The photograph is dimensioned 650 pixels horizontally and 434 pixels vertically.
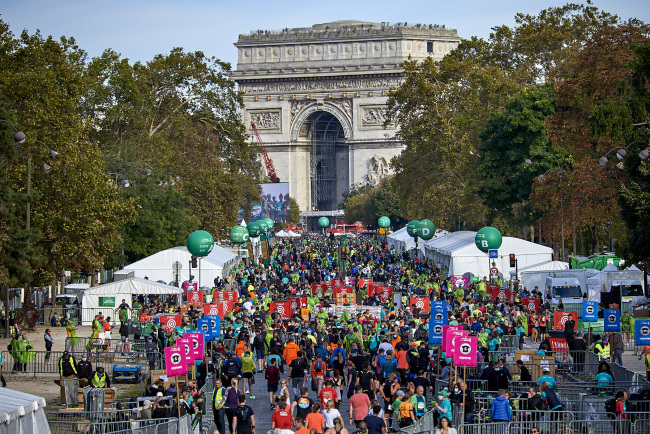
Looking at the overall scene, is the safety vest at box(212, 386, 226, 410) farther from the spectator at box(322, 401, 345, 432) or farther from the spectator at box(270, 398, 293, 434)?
the spectator at box(322, 401, 345, 432)

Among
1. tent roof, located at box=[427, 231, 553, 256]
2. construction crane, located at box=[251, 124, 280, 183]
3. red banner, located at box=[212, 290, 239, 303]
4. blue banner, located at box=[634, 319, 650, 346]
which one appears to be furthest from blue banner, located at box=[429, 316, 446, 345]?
construction crane, located at box=[251, 124, 280, 183]

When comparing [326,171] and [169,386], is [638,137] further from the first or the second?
[326,171]

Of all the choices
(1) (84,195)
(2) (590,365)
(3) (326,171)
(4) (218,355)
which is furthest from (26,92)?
(3) (326,171)

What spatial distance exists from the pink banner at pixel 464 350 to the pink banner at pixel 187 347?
4.97 meters

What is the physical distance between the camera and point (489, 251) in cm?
4325

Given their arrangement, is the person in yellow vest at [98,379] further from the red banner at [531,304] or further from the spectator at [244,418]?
the red banner at [531,304]

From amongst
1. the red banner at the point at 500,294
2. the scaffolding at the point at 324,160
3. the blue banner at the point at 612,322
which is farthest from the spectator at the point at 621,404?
the scaffolding at the point at 324,160

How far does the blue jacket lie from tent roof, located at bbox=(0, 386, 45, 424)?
7.22m

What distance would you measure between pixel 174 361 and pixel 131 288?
19001mm

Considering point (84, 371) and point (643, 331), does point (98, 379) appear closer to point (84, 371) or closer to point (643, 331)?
point (84, 371)

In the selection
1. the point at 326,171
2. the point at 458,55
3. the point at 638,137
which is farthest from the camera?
the point at 326,171

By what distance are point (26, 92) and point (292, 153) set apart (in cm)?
9143

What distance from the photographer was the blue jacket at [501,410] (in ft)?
57.0

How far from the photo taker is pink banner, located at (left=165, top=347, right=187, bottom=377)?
63.5ft
